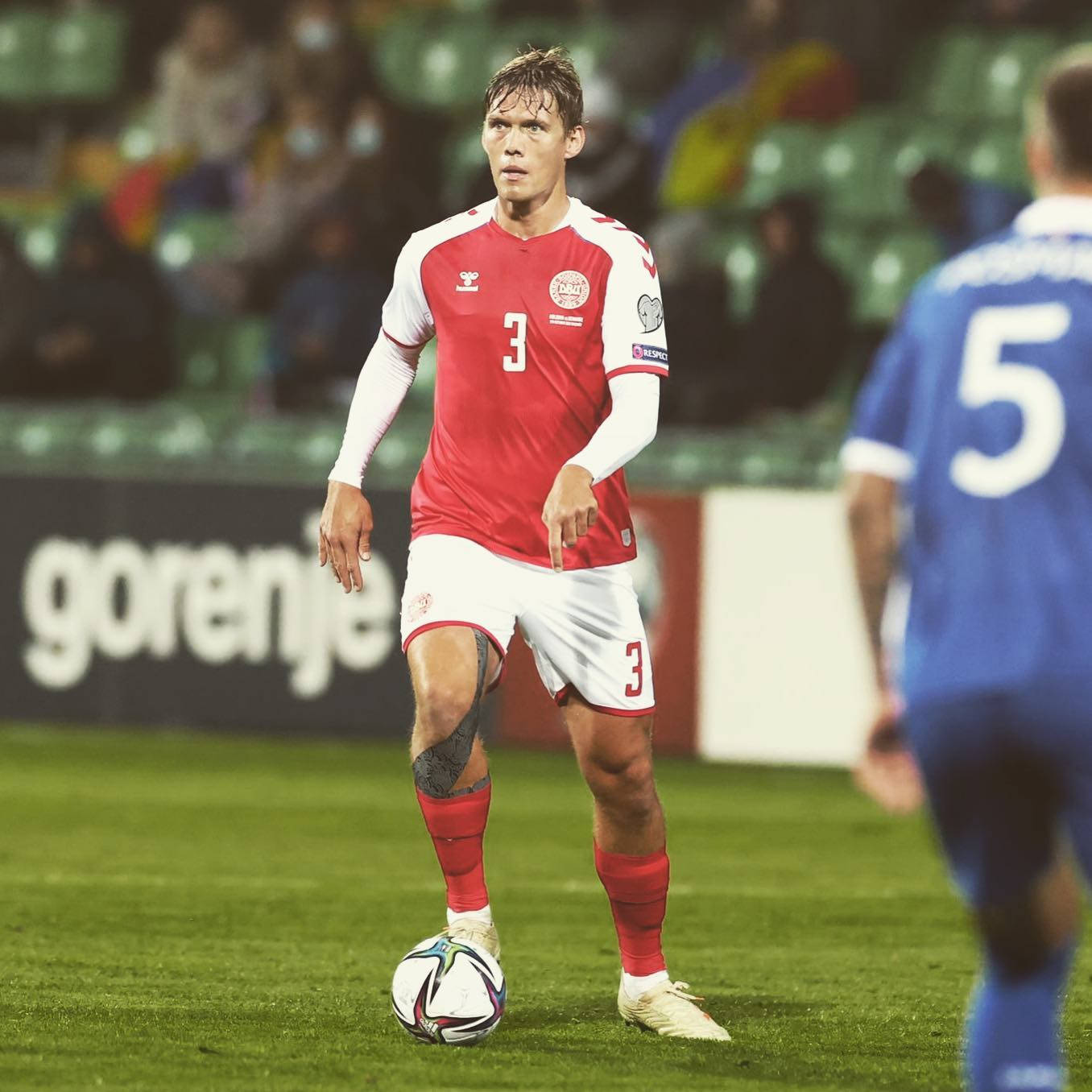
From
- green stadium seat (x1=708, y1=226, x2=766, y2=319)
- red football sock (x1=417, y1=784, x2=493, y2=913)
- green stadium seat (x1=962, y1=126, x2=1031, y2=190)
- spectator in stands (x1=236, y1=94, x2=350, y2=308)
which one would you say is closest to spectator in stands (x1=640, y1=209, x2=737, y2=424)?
green stadium seat (x1=708, y1=226, x2=766, y2=319)

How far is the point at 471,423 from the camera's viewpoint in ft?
18.0

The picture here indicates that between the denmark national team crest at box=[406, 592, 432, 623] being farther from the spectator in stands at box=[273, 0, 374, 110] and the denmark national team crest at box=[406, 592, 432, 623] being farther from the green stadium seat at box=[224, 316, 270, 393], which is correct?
the spectator in stands at box=[273, 0, 374, 110]

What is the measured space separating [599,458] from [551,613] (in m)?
0.45

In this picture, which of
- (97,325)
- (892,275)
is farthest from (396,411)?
(97,325)

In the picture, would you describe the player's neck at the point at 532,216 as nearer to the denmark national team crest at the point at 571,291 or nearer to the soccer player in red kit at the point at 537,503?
the soccer player in red kit at the point at 537,503

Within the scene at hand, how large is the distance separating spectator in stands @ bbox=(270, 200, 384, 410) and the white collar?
32.4ft

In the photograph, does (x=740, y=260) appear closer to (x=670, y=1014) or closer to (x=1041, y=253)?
(x=670, y=1014)

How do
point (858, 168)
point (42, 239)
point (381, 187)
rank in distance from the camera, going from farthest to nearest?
1. point (42, 239)
2. point (381, 187)
3. point (858, 168)

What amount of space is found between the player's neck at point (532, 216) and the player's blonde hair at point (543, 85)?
0.57 feet

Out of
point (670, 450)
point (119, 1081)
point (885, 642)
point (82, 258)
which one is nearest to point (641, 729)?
point (119, 1081)

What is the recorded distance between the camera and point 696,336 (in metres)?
12.6

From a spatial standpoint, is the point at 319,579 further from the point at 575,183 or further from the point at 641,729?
the point at 641,729

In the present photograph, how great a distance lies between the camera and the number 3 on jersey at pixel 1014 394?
319cm

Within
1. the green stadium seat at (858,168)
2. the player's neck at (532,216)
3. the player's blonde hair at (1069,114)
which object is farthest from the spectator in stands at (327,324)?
the player's blonde hair at (1069,114)
